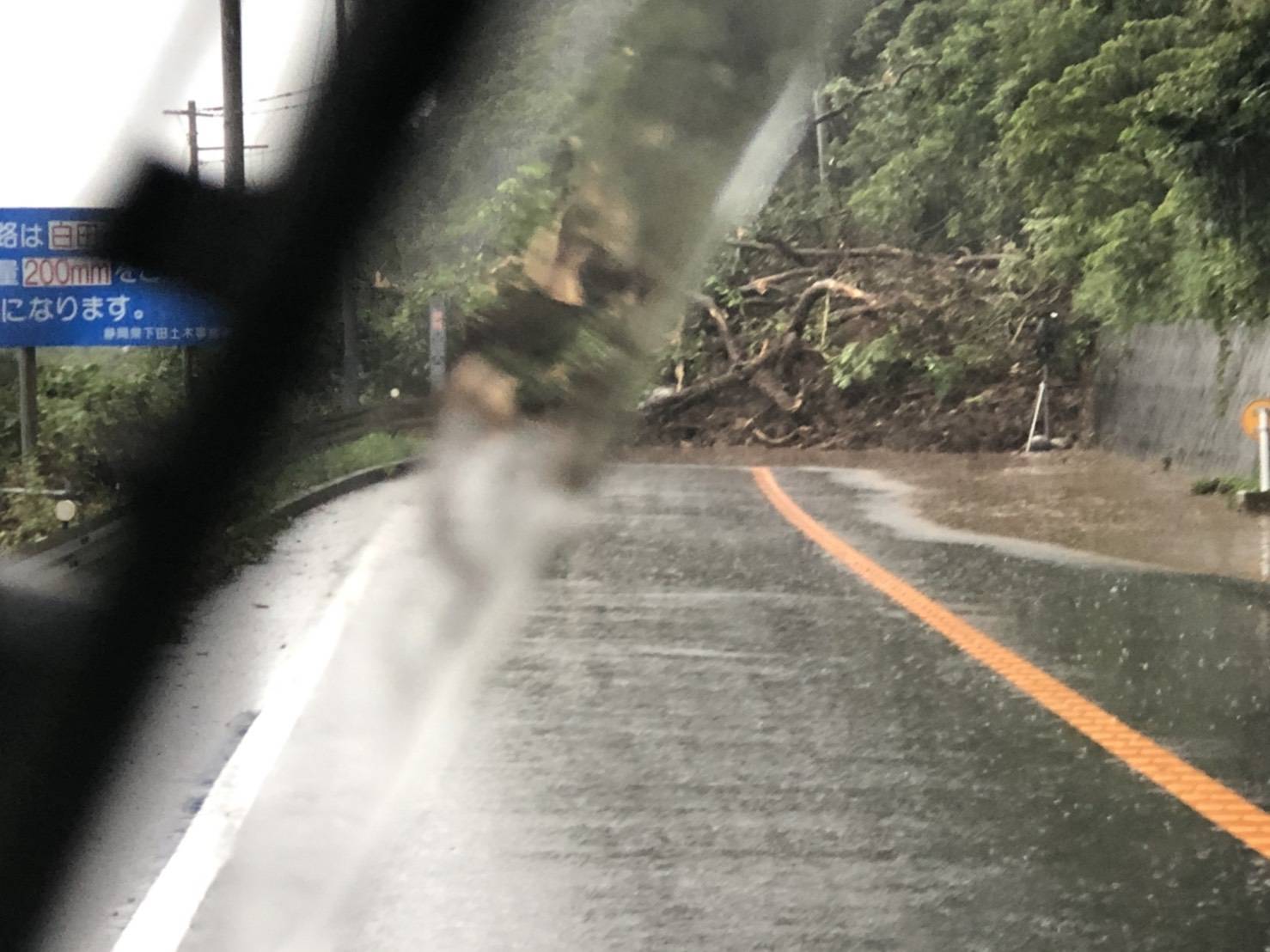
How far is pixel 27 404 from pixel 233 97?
16.1ft

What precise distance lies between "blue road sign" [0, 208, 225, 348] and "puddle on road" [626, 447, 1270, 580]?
553 cm

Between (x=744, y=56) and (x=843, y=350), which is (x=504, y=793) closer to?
(x=744, y=56)

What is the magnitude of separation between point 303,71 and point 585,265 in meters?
7.12

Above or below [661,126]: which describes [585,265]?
below

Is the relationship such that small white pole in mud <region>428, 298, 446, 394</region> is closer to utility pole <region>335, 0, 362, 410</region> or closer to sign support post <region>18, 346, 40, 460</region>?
utility pole <region>335, 0, 362, 410</region>

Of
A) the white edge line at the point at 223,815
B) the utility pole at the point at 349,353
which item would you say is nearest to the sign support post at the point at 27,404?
the utility pole at the point at 349,353

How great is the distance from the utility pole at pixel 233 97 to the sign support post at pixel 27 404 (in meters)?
3.70

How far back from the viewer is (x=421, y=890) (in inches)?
197

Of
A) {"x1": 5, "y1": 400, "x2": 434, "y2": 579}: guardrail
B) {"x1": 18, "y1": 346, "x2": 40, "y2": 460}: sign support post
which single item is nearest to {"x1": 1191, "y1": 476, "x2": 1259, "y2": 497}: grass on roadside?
{"x1": 5, "y1": 400, "x2": 434, "y2": 579}: guardrail

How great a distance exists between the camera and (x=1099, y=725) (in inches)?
287

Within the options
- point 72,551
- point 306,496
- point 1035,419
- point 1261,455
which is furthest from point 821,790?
point 1035,419

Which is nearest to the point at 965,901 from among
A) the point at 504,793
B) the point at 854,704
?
the point at 504,793

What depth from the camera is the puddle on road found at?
14.3 meters

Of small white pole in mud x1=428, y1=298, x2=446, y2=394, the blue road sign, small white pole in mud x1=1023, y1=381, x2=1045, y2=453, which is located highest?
small white pole in mud x1=428, y1=298, x2=446, y2=394
